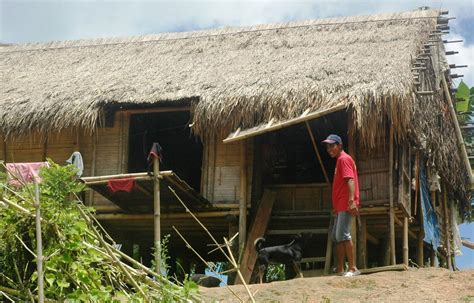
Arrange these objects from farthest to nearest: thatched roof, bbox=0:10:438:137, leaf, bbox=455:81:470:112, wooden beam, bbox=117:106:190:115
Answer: leaf, bbox=455:81:470:112 → wooden beam, bbox=117:106:190:115 → thatched roof, bbox=0:10:438:137

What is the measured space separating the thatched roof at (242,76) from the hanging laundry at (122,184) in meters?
1.46

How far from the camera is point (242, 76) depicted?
1236cm

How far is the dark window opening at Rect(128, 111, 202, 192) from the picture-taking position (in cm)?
1384

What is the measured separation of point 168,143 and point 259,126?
4.21m

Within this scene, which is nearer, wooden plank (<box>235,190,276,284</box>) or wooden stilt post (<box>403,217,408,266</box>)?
wooden stilt post (<box>403,217,408,266</box>)

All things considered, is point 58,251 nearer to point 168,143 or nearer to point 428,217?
point 428,217

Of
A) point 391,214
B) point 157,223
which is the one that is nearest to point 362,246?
point 391,214

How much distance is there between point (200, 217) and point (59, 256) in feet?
22.3

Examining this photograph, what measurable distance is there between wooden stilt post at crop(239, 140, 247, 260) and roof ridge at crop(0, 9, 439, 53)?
128 inches

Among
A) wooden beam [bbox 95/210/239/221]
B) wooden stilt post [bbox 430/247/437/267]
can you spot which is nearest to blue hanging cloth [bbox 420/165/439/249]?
wooden stilt post [bbox 430/247/437/267]

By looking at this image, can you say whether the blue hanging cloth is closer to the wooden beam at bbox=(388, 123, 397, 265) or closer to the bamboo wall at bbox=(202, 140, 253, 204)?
the wooden beam at bbox=(388, 123, 397, 265)

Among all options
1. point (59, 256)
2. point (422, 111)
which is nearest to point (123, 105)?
point (422, 111)

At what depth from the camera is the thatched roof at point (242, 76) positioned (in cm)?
1127

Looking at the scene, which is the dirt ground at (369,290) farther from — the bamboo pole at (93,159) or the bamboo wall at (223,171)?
the bamboo pole at (93,159)
